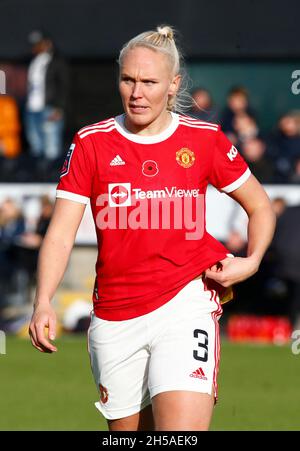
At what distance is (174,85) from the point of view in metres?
5.33

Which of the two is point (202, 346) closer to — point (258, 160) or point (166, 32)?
point (166, 32)

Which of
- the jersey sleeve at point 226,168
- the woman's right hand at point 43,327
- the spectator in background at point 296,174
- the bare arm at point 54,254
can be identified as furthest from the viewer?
the spectator in background at point 296,174

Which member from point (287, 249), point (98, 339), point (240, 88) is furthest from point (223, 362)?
point (98, 339)

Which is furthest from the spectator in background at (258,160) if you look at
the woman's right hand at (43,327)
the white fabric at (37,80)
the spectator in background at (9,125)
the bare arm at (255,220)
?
the woman's right hand at (43,327)

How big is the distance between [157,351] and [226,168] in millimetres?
931

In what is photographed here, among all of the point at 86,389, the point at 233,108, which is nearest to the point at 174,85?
the point at 86,389

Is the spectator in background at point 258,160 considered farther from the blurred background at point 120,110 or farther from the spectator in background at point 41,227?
the spectator in background at point 41,227

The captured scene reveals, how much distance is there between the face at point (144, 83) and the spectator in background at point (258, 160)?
9.66 meters

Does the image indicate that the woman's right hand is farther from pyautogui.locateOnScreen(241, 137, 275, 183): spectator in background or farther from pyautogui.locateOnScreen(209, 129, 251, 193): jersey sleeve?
pyautogui.locateOnScreen(241, 137, 275, 183): spectator in background

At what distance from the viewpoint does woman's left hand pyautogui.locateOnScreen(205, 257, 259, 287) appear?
5.22 metres

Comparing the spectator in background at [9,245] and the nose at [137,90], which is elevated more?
the nose at [137,90]

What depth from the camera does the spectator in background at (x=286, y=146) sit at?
1495 centimetres

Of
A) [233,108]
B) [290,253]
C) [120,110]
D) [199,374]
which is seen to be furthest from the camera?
[120,110]

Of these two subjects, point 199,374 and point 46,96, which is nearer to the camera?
point 199,374
